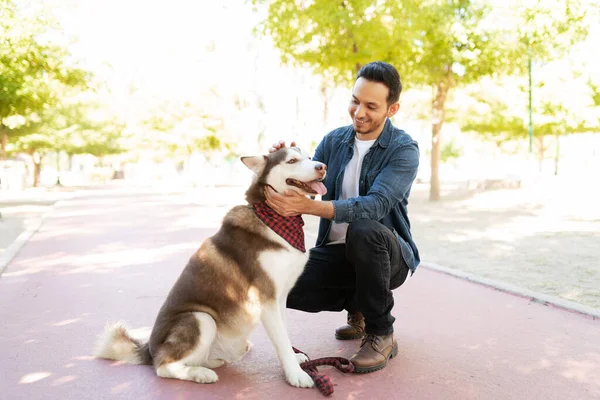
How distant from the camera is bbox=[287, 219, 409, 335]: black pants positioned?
150 inches

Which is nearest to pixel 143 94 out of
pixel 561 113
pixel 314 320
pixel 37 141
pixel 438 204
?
pixel 37 141

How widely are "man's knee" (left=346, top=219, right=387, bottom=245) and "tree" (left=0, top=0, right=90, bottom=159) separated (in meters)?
12.8

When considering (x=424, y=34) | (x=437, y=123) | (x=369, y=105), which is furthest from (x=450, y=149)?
(x=369, y=105)

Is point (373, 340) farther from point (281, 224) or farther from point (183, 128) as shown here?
point (183, 128)

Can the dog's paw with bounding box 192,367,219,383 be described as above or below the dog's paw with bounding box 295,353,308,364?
above

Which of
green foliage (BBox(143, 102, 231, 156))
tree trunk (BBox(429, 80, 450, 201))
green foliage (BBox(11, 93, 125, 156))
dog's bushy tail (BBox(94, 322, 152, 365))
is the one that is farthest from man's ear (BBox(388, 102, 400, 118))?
green foliage (BBox(11, 93, 125, 156))

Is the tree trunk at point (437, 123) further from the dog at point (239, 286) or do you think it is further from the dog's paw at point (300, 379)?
the dog's paw at point (300, 379)

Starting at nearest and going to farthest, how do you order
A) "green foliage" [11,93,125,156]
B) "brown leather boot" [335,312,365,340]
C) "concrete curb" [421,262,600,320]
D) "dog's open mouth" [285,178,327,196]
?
"dog's open mouth" [285,178,327,196]
"brown leather boot" [335,312,365,340]
"concrete curb" [421,262,600,320]
"green foliage" [11,93,125,156]

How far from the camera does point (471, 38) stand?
15766 millimetres

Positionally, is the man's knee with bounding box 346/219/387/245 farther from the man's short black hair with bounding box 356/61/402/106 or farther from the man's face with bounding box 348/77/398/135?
the man's short black hair with bounding box 356/61/402/106

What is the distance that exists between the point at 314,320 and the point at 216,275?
6.52 feet

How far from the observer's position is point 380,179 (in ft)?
13.0

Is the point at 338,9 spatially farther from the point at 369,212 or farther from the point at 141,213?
the point at 369,212

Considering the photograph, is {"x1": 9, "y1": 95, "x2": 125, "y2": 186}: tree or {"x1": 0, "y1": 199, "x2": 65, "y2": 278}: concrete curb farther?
{"x1": 9, "y1": 95, "x2": 125, "y2": 186}: tree
